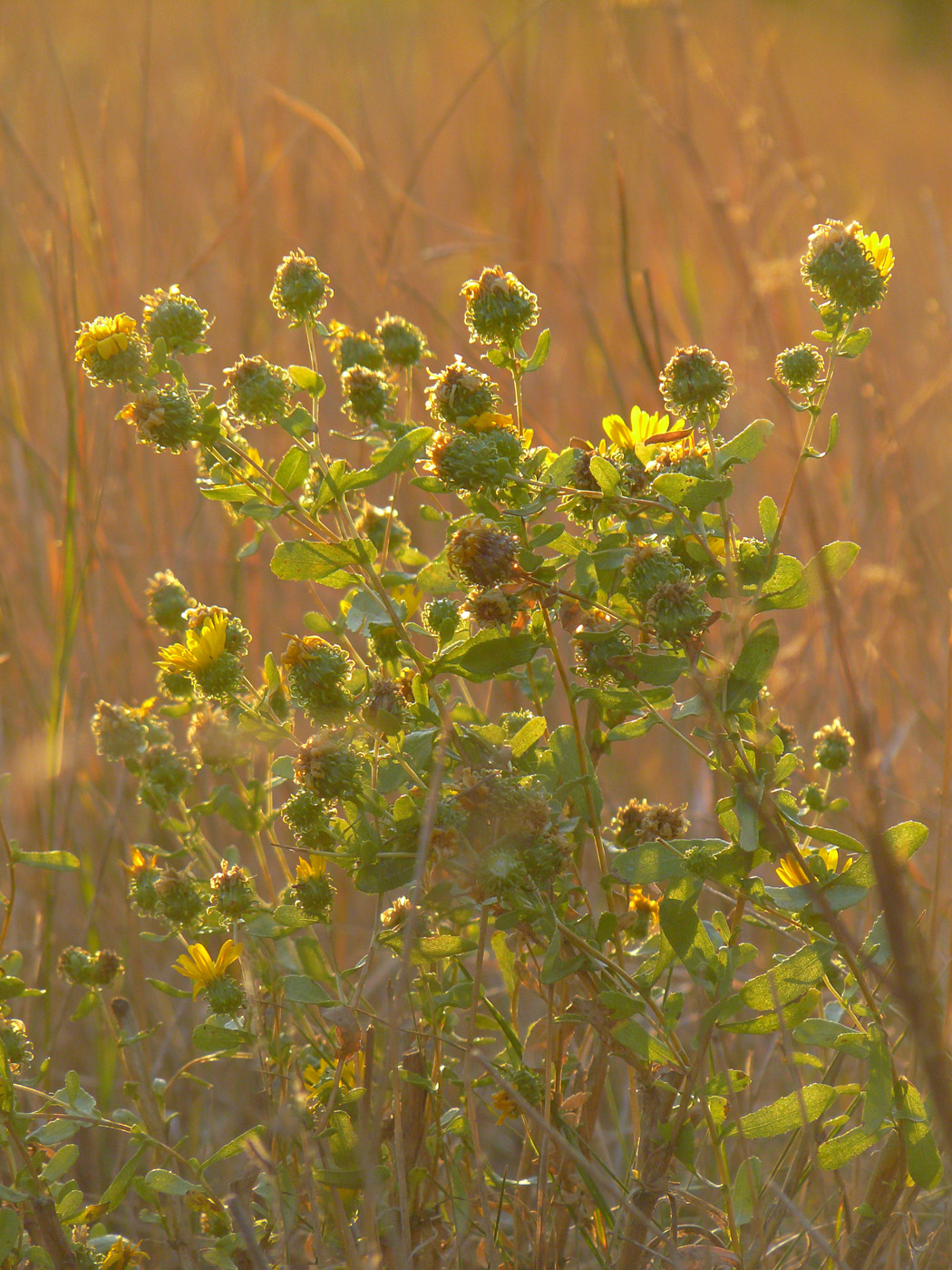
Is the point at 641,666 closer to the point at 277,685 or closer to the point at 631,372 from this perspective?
the point at 277,685

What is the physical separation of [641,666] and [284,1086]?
53 centimetres

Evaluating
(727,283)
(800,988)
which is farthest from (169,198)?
(800,988)

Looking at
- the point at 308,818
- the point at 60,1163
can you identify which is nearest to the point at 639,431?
the point at 308,818

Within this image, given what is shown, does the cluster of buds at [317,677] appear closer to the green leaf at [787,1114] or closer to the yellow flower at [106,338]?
the yellow flower at [106,338]

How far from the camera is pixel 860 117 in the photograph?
15.8ft

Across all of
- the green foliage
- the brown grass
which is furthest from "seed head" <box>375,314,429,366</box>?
the brown grass

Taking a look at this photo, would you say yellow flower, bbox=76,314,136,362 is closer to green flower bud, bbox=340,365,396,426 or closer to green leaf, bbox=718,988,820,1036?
green flower bud, bbox=340,365,396,426

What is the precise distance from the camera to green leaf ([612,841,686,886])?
842 mm

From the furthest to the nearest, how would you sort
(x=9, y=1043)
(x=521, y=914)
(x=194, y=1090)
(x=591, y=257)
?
1. (x=591, y=257)
2. (x=194, y=1090)
3. (x=9, y=1043)
4. (x=521, y=914)

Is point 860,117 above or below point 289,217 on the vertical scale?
above

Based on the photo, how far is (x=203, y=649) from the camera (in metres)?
0.89

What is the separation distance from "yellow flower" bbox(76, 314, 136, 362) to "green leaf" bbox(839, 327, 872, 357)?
1.84ft

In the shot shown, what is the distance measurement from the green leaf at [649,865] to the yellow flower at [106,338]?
56 cm

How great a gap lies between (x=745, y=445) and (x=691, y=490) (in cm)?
8
